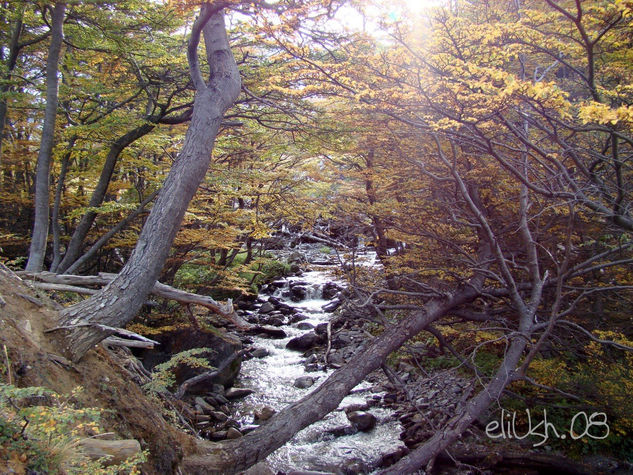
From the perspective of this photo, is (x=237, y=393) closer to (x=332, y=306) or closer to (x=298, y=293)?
(x=332, y=306)

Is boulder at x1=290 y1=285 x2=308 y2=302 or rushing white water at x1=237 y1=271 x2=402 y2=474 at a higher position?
boulder at x1=290 y1=285 x2=308 y2=302

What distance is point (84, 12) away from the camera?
689cm

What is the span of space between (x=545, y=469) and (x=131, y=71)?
1011 cm

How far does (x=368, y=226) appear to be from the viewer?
712 cm

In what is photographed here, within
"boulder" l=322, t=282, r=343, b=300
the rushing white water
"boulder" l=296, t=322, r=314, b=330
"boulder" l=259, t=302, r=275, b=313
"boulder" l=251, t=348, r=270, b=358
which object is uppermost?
"boulder" l=322, t=282, r=343, b=300

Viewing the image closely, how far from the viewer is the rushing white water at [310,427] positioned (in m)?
6.26

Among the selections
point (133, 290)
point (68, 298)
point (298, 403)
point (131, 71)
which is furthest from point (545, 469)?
point (131, 71)

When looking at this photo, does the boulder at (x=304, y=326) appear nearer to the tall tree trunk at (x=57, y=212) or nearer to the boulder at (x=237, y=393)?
the boulder at (x=237, y=393)

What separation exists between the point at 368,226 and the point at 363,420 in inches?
138
